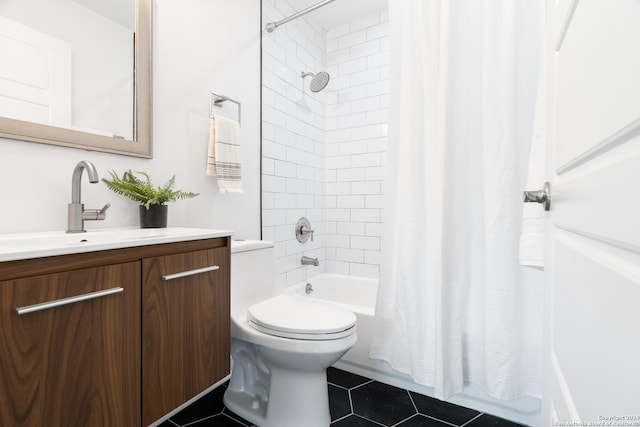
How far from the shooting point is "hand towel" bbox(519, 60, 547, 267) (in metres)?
0.98

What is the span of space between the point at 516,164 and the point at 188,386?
5.02ft

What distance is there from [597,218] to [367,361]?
162cm

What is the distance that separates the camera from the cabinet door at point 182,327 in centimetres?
91

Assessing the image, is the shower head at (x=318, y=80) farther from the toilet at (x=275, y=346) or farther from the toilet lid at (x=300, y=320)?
the toilet lid at (x=300, y=320)

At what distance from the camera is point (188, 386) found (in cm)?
102

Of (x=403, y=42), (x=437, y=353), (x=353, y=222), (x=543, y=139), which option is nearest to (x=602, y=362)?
(x=543, y=139)

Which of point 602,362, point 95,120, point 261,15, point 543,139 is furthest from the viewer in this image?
point 261,15

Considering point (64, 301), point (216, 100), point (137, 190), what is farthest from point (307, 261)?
point (64, 301)

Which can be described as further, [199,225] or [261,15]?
[261,15]

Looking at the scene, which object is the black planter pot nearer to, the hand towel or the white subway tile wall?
the white subway tile wall

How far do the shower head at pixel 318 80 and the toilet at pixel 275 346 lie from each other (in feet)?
4.49

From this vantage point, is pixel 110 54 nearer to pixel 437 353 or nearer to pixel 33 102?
pixel 33 102

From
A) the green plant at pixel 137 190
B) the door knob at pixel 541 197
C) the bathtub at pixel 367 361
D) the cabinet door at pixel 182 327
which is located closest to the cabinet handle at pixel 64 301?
the cabinet door at pixel 182 327

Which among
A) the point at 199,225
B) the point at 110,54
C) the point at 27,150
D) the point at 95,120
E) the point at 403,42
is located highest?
the point at 403,42
